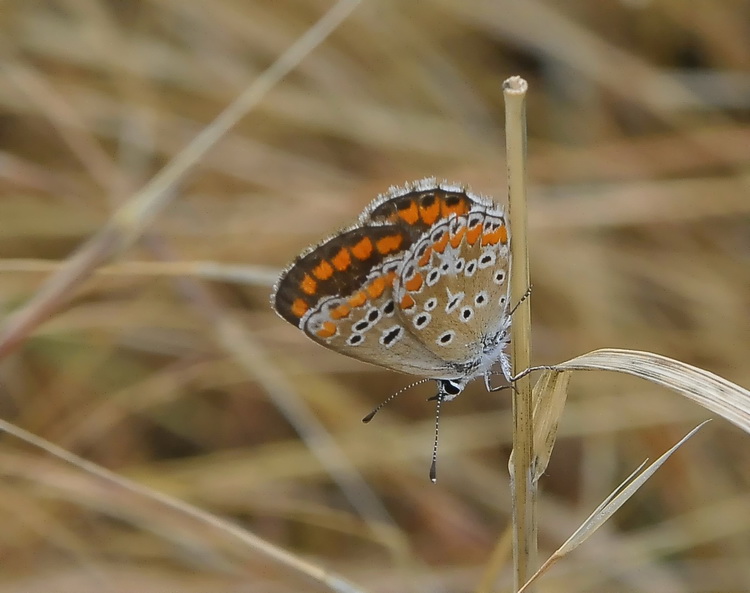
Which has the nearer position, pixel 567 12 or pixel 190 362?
pixel 190 362

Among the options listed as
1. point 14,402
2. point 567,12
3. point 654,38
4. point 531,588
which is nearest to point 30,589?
point 14,402

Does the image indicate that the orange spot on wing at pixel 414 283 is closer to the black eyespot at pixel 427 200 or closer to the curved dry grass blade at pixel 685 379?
the black eyespot at pixel 427 200

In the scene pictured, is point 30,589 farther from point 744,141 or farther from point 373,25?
point 744,141

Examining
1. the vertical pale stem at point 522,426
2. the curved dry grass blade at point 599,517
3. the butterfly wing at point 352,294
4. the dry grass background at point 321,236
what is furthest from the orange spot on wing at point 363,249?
the dry grass background at point 321,236

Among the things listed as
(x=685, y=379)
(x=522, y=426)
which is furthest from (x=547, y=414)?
(x=685, y=379)

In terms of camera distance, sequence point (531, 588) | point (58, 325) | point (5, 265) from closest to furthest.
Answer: point (531, 588)
point (5, 265)
point (58, 325)

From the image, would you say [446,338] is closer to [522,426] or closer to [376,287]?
[376,287]

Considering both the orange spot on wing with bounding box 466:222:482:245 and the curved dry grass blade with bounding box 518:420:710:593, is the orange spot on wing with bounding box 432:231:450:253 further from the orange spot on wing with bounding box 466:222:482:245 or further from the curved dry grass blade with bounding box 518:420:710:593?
the curved dry grass blade with bounding box 518:420:710:593
